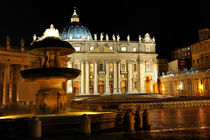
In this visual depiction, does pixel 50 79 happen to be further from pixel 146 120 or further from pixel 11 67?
pixel 11 67

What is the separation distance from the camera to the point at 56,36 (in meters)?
14.2

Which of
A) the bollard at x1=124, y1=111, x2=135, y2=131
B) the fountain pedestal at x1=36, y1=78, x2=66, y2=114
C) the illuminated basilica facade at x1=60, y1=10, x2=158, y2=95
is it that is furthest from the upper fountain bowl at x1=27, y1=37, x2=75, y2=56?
the illuminated basilica facade at x1=60, y1=10, x2=158, y2=95

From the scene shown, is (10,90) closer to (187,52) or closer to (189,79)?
(189,79)

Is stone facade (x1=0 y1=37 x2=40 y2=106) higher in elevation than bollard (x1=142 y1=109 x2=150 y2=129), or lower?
higher

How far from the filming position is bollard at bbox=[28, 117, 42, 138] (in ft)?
28.5

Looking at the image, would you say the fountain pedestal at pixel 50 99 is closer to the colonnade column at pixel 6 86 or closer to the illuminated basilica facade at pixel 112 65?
the colonnade column at pixel 6 86

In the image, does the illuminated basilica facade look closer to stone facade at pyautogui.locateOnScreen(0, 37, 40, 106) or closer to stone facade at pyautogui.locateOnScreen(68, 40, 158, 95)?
stone facade at pyautogui.locateOnScreen(68, 40, 158, 95)

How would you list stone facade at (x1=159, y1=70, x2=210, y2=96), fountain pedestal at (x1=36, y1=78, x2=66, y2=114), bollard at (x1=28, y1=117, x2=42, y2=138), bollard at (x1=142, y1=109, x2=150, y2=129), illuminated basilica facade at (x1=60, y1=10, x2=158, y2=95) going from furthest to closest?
illuminated basilica facade at (x1=60, y1=10, x2=158, y2=95)
stone facade at (x1=159, y1=70, x2=210, y2=96)
fountain pedestal at (x1=36, y1=78, x2=66, y2=114)
bollard at (x1=142, y1=109, x2=150, y2=129)
bollard at (x1=28, y1=117, x2=42, y2=138)

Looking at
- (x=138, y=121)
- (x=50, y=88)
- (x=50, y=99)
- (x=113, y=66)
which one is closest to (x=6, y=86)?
(x=50, y=88)

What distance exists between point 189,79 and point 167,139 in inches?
1786

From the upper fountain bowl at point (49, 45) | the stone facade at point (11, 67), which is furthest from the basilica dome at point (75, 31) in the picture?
the upper fountain bowl at point (49, 45)

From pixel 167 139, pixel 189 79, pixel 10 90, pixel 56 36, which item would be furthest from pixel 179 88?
pixel 167 139

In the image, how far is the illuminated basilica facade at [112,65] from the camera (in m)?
64.9

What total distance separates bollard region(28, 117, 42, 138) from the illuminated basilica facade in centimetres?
5300
